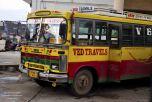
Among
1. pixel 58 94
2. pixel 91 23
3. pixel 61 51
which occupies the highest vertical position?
pixel 91 23

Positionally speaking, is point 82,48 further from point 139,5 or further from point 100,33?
point 139,5

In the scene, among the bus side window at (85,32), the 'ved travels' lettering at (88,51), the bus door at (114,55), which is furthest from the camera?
the bus door at (114,55)

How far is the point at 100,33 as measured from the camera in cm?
1239

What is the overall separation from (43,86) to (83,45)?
2417mm

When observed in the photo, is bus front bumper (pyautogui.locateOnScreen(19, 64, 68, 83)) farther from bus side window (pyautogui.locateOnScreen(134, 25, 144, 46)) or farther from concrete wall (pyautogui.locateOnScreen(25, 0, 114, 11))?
concrete wall (pyautogui.locateOnScreen(25, 0, 114, 11))

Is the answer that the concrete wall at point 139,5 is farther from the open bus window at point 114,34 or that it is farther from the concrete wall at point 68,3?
the open bus window at point 114,34

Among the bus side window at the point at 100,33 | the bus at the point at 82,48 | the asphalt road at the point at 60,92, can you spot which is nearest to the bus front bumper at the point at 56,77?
the bus at the point at 82,48

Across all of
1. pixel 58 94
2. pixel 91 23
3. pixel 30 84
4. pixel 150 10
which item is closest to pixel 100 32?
pixel 91 23

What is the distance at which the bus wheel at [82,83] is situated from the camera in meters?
11.8

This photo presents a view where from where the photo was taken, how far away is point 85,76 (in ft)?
39.4

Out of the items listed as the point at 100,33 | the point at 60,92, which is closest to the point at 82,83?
the point at 60,92

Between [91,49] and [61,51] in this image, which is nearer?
[61,51]

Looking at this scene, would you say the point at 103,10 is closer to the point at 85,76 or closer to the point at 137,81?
the point at 85,76

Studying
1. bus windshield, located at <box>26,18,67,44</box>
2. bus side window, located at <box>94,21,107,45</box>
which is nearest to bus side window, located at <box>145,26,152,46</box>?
bus side window, located at <box>94,21,107,45</box>
